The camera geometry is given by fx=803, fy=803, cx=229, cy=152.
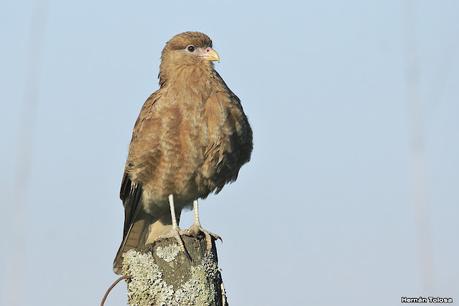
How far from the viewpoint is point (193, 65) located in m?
5.95

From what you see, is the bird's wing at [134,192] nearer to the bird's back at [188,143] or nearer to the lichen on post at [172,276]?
the bird's back at [188,143]

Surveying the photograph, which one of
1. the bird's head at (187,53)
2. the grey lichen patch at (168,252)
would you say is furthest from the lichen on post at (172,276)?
the bird's head at (187,53)

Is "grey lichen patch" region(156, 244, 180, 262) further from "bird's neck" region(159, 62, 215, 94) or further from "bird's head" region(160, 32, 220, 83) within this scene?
"bird's head" region(160, 32, 220, 83)

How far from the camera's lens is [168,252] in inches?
128

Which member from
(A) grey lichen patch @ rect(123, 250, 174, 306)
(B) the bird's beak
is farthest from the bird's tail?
(A) grey lichen patch @ rect(123, 250, 174, 306)

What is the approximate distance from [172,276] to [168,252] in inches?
4.3

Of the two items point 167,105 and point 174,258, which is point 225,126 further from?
point 174,258

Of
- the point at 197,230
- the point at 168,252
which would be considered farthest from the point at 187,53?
the point at 168,252

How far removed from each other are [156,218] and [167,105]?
3.34 ft

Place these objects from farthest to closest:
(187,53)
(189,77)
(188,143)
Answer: (187,53) → (189,77) → (188,143)

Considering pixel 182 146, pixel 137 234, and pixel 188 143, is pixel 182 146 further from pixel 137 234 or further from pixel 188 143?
pixel 137 234

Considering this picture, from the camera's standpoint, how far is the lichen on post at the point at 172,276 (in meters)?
3.15

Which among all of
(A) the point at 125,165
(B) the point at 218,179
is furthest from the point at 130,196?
(B) the point at 218,179

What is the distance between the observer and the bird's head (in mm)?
6015
